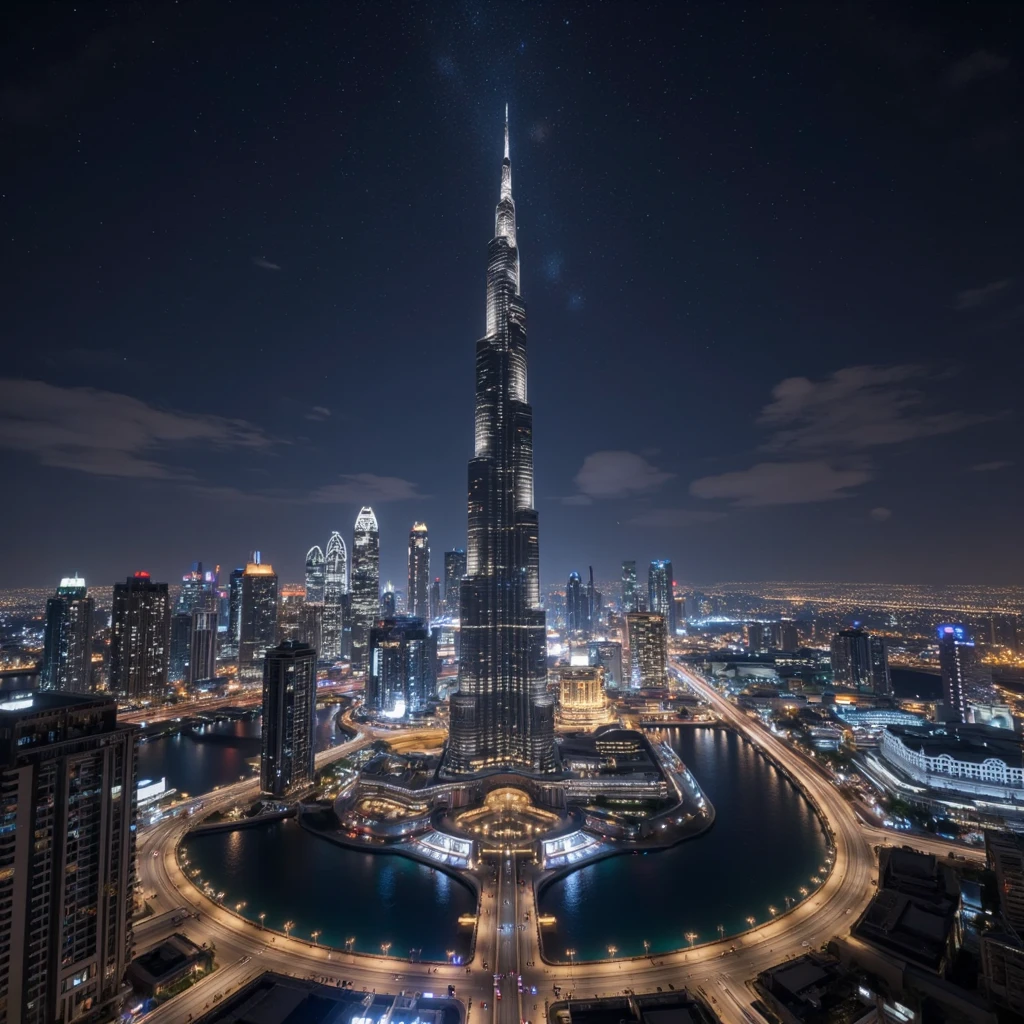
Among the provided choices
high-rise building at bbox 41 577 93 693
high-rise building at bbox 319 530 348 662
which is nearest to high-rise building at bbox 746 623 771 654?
high-rise building at bbox 319 530 348 662

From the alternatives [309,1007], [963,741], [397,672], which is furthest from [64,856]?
[963,741]

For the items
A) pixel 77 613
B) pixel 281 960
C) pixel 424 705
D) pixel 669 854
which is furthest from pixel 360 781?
pixel 77 613

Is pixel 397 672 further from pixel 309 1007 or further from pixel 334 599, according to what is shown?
pixel 334 599

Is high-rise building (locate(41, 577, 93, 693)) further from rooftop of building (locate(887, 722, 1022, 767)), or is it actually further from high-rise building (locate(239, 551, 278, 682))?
rooftop of building (locate(887, 722, 1022, 767))

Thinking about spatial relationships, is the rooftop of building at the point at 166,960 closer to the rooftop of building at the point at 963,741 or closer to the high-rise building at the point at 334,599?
the rooftop of building at the point at 963,741

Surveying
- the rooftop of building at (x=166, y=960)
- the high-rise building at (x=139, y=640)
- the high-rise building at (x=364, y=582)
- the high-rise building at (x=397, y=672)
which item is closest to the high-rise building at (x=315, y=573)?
the high-rise building at (x=364, y=582)

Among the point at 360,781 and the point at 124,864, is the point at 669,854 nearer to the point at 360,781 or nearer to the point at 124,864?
the point at 360,781
